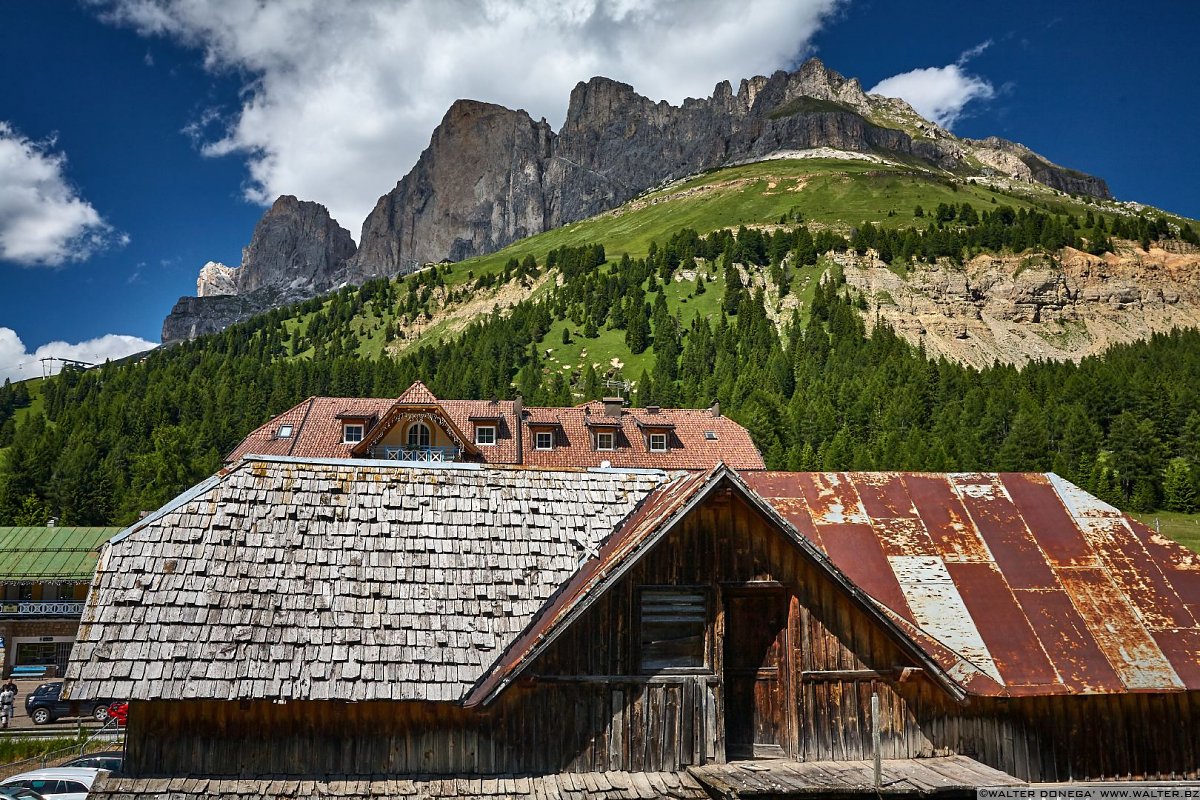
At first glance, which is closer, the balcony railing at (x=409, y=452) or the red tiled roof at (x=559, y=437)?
the balcony railing at (x=409, y=452)

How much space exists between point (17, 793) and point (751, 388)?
11690 centimetres

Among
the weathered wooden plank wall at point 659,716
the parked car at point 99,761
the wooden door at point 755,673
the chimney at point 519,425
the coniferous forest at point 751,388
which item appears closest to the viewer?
the weathered wooden plank wall at point 659,716

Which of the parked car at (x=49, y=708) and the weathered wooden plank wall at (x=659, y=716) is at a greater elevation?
the weathered wooden plank wall at (x=659, y=716)

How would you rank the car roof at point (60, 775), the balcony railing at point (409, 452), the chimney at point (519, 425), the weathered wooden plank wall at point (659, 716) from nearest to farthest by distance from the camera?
1. the weathered wooden plank wall at point (659, 716)
2. the car roof at point (60, 775)
3. the balcony railing at point (409, 452)
4. the chimney at point (519, 425)

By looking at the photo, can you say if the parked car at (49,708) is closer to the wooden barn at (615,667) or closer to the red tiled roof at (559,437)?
the red tiled roof at (559,437)

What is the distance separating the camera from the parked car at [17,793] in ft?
66.4

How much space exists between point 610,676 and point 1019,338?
179m

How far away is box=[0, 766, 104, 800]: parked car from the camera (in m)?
20.7

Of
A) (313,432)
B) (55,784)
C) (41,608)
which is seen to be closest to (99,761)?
(55,784)

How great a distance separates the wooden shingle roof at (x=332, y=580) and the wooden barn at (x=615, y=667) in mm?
41

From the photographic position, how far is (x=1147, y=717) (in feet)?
40.5

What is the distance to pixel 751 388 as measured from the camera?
130 m

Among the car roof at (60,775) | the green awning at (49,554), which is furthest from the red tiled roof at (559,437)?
the car roof at (60,775)

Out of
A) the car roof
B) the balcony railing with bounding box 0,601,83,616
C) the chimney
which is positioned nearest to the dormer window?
the chimney
